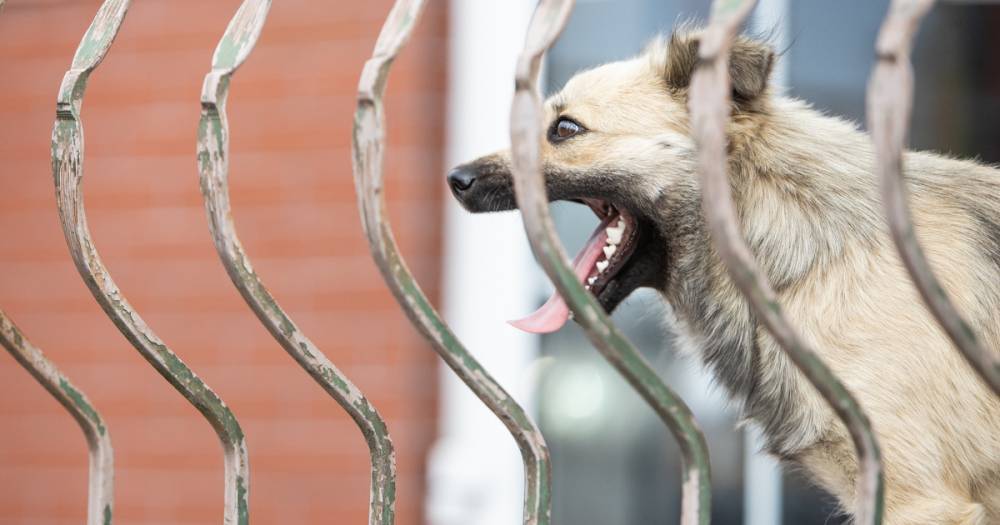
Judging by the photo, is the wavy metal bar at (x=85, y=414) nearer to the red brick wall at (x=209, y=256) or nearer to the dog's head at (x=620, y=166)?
the dog's head at (x=620, y=166)

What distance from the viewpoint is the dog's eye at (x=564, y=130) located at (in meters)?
A: 2.50

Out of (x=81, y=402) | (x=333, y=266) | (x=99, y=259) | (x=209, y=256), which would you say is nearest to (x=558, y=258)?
(x=99, y=259)

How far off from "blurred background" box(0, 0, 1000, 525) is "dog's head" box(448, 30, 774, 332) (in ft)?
5.96

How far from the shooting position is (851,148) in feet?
7.54

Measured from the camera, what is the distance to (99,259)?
1418 millimetres

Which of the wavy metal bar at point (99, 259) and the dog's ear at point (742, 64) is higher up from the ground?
the dog's ear at point (742, 64)

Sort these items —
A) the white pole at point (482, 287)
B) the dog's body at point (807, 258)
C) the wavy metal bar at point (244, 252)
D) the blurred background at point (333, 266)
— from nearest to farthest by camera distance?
the wavy metal bar at point (244, 252) < the dog's body at point (807, 258) < the blurred background at point (333, 266) < the white pole at point (482, 287)

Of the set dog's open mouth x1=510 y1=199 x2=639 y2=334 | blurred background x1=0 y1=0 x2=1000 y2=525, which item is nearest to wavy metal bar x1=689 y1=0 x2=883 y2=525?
dog's open mouth x1=510 y1=199 x2=639 y2=334

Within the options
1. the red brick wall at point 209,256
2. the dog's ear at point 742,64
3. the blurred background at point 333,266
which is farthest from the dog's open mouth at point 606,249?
the red brick wall at point 209,256

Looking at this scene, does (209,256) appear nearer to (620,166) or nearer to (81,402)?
(620,166)

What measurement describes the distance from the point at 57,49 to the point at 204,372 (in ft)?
5.37

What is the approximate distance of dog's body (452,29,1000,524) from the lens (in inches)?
76.7

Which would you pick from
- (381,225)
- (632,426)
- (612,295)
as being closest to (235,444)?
(381,225)

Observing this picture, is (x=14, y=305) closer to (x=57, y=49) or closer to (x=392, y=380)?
(x=57, y=49)
